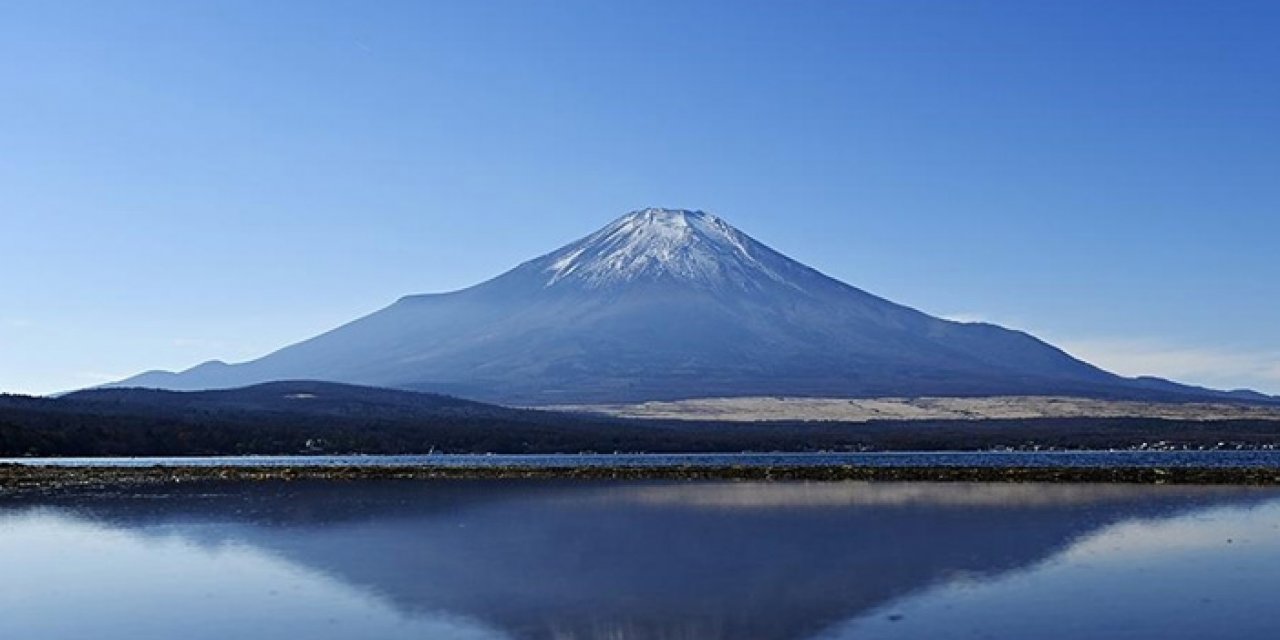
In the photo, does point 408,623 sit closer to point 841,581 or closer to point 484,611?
point 484,611

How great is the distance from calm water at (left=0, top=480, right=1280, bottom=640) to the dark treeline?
64.1m

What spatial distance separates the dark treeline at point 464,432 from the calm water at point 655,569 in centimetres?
6408

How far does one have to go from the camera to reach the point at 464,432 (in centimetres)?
11706

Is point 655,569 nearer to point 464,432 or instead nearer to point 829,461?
point 829,461

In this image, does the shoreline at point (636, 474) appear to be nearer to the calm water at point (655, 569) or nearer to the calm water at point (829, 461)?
the calm water at point (829, 461)

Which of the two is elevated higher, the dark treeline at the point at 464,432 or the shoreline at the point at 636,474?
the dark treeline at the point at 464,432

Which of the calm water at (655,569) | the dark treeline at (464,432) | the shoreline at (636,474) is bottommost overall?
the calm water at (655,569)

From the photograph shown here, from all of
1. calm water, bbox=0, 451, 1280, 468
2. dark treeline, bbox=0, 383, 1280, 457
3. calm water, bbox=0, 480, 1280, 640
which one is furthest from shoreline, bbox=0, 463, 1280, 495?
dark treeline, bbox=0, 383, 1280, 457

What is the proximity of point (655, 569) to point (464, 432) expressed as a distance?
3762 inches

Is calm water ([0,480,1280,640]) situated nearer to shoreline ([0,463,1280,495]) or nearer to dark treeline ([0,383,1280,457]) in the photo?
shoreline ([0,463,1280,495])

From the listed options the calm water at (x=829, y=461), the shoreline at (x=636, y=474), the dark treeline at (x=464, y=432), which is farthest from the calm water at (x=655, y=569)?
the dark treeline at (x=464, y=432)

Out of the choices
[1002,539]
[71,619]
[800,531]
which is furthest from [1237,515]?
[71,619]

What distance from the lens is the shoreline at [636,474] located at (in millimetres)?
48941

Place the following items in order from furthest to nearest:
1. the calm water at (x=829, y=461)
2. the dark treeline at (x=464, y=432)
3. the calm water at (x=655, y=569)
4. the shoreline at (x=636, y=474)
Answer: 1. the dark treeline at (x=464, y=432)
2. the calm water at (x=829, y=461)
3. the shoreline at (x=636, y=474)
4. the calm water at (x=655, y=569)
